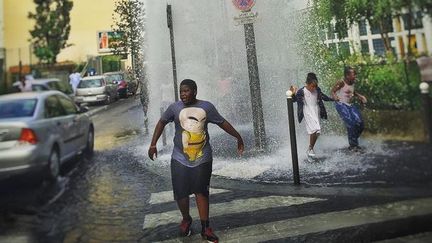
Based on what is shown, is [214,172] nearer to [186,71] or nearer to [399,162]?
[186,71]

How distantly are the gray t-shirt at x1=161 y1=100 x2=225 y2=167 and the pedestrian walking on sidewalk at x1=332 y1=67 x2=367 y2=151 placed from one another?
1159mm

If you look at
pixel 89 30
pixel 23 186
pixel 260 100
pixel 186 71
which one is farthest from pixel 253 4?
pixel 23 186

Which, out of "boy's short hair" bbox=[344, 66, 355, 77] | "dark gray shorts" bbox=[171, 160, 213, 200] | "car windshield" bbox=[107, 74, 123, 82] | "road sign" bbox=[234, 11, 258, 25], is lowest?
"dark gray shorts" bbox=[171, 160, 213, 200]

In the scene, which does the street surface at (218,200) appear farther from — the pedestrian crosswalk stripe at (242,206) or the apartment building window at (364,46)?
the apartment building window at (364,46)

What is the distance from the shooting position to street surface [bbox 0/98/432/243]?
2.82 m

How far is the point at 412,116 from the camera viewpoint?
3.21 metres

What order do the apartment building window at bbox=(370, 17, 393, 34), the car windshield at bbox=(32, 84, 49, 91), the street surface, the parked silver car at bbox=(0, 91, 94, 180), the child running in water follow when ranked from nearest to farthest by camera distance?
the parked silver car at bbox=(0, 91, 94, 180), the car windshield at bbox=(32, 84, 49, 91), the street surface, the apartment building window at bbox=(370, 17, 393, 34), the child running in water

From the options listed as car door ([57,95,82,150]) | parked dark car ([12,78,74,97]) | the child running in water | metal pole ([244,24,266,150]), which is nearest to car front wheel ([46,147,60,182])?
car door ([57,95,82,150])

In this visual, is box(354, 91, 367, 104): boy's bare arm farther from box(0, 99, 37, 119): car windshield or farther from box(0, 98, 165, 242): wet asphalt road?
box(0, 99, 37, 119): car windshield

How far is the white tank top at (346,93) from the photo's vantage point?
12.2ft

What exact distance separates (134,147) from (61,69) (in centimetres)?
92

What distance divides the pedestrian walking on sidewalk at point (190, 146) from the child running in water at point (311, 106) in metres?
1.30

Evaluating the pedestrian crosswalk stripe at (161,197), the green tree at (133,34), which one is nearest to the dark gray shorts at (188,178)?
the pedestrian crosswalk stripe at (161,197)

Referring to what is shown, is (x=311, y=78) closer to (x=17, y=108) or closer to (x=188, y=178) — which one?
(x=188, y=178)
